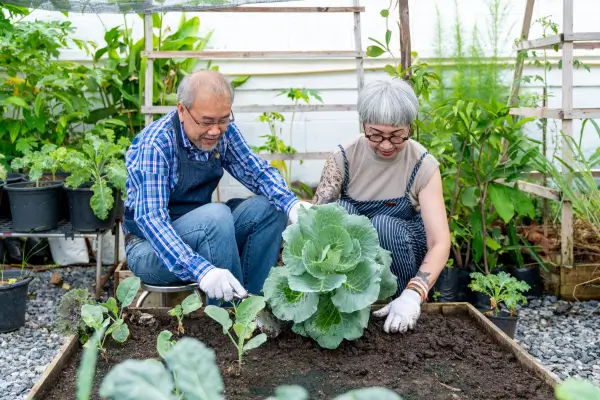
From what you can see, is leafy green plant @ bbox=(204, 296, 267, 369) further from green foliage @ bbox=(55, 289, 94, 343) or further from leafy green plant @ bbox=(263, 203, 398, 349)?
green foliage @ bbox=(55, 289, 94, 343)

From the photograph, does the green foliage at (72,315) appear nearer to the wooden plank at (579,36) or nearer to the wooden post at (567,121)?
the wooden post at (567,121)

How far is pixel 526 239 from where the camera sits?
3963 millimetres

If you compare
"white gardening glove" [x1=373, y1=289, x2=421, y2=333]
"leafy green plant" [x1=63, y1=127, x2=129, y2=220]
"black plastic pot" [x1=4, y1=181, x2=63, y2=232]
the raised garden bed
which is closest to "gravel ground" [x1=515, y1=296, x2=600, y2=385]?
the raised garden bed

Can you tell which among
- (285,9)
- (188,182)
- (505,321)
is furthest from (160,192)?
(285,9)

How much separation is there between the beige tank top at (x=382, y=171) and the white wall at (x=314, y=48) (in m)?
1.76

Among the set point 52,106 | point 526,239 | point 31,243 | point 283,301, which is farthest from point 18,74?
point 526,239

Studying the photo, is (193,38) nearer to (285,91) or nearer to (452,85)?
(285,91)

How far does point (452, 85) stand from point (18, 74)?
255cm

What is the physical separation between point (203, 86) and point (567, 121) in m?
1.94

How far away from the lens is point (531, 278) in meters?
3.65

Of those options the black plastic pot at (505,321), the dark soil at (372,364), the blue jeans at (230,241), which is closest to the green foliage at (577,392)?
the dark soil at (372,364)

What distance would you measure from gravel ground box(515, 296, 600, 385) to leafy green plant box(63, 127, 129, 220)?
1984 millimetres

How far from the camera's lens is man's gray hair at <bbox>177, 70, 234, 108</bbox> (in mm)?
2439

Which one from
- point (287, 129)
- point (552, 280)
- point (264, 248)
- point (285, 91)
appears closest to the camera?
point (264, 248)
